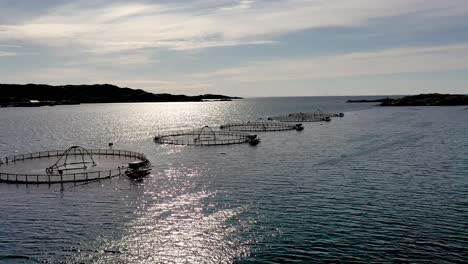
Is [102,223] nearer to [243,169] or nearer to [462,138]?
[243,169]

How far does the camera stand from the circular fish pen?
80.4 meters

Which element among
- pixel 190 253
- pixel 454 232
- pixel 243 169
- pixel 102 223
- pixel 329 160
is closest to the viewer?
pixel 190 253

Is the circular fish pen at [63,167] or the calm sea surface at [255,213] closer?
the calm sea surface at [255,213]

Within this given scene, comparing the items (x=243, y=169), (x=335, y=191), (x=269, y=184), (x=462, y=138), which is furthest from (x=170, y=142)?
(x=462, y=138)

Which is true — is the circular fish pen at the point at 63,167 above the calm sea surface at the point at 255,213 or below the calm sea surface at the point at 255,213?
above

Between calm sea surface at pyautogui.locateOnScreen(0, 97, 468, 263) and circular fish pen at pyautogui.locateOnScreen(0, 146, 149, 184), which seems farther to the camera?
circular fish pen at pyautogui.locateOnScreen(0, 146, 149, 184)

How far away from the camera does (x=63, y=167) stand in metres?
92.2

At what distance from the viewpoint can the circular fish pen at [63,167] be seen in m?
80.4

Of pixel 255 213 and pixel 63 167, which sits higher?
pixel 63 167

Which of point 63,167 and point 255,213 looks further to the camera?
point 63,167

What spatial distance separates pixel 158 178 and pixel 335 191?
35.0 metres

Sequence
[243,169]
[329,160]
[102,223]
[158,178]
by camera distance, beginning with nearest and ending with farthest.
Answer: [102,223] → [158,178] → [243,169] → [329,160]

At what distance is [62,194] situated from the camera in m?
71.2

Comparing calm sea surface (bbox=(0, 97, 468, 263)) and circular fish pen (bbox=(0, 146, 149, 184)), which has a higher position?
circular fish pen (bbox=(0, 146, 149, 184))
